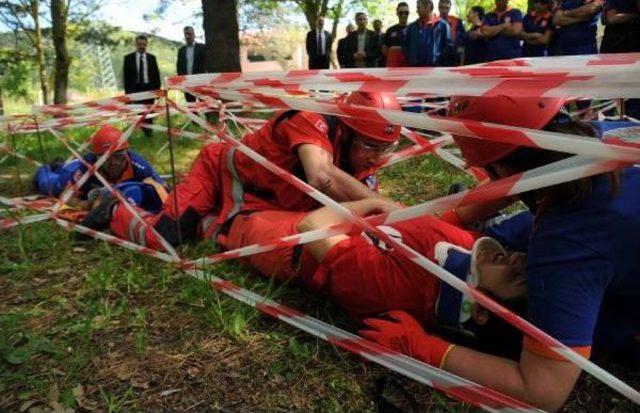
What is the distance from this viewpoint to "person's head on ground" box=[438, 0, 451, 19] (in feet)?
23.5

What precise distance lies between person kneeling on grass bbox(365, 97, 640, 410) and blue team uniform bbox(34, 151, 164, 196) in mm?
3404

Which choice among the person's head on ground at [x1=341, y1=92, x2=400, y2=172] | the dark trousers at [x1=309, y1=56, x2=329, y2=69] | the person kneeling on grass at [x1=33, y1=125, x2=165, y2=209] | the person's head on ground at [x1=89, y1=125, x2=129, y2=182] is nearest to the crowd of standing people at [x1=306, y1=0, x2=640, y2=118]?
the dark trousers at [x1=309, y1=56, x2=329, y2=69]

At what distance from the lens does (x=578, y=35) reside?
5.48m

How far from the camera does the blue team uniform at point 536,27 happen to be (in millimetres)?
6000

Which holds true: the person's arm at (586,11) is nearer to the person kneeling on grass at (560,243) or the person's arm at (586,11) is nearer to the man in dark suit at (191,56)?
the person kneeling on grass at (560,243)

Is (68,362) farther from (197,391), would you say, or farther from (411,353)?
(411,353)

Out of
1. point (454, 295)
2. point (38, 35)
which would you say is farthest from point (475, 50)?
point (38, 35)

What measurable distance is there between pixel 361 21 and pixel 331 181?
784cm

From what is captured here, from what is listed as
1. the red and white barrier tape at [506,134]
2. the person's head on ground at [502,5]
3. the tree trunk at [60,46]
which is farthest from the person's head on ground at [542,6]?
the tree trunk at [60,46]

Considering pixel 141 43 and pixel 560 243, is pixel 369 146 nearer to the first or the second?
pixel 560 243

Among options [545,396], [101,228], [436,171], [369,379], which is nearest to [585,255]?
[545,396]

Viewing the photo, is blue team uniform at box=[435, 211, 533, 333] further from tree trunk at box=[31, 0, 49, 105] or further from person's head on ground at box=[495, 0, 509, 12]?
tree trunk at box=[31, 0, 49, 105]

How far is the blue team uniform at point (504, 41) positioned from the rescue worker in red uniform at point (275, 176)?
4335 mm

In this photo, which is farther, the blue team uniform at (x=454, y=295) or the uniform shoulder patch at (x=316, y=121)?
the uniform shoulder patch at (x=316, y=121)
